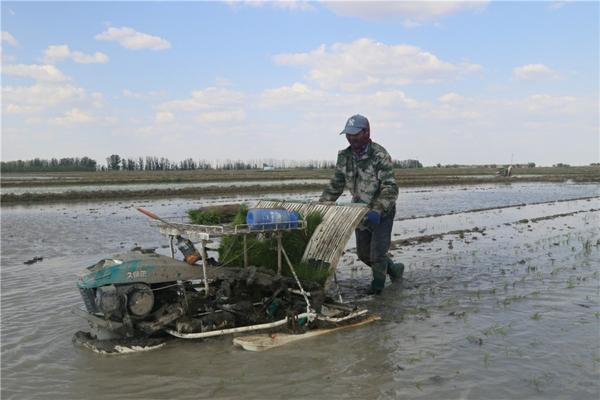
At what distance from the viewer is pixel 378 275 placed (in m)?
7.49

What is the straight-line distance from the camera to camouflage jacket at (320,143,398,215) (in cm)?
714

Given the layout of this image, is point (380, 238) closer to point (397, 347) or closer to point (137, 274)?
point (397, 347)

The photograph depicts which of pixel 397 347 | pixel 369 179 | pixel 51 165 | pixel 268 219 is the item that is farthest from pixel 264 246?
pixel 51 165

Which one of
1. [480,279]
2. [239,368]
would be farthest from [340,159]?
[239,368]

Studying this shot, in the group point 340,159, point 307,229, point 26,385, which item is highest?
point 340,159

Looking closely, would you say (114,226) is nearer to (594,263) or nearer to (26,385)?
(26,385)

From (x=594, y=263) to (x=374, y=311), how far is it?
17.5 feet

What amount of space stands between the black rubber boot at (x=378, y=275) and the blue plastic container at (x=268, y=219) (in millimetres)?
1839

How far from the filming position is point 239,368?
4.91m

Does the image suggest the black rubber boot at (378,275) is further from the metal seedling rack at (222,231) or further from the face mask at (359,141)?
the face mask at (359,141)

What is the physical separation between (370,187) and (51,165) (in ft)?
352

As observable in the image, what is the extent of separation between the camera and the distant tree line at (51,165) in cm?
9256

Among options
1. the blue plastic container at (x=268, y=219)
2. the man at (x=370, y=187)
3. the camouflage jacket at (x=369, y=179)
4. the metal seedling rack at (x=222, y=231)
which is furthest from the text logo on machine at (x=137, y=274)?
the camouflage jacket at (x=369, y=179)

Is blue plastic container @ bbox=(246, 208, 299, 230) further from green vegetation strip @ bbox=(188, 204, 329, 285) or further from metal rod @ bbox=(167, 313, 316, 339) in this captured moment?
metal rod @ bbox=(167, 313, 316, 339)
